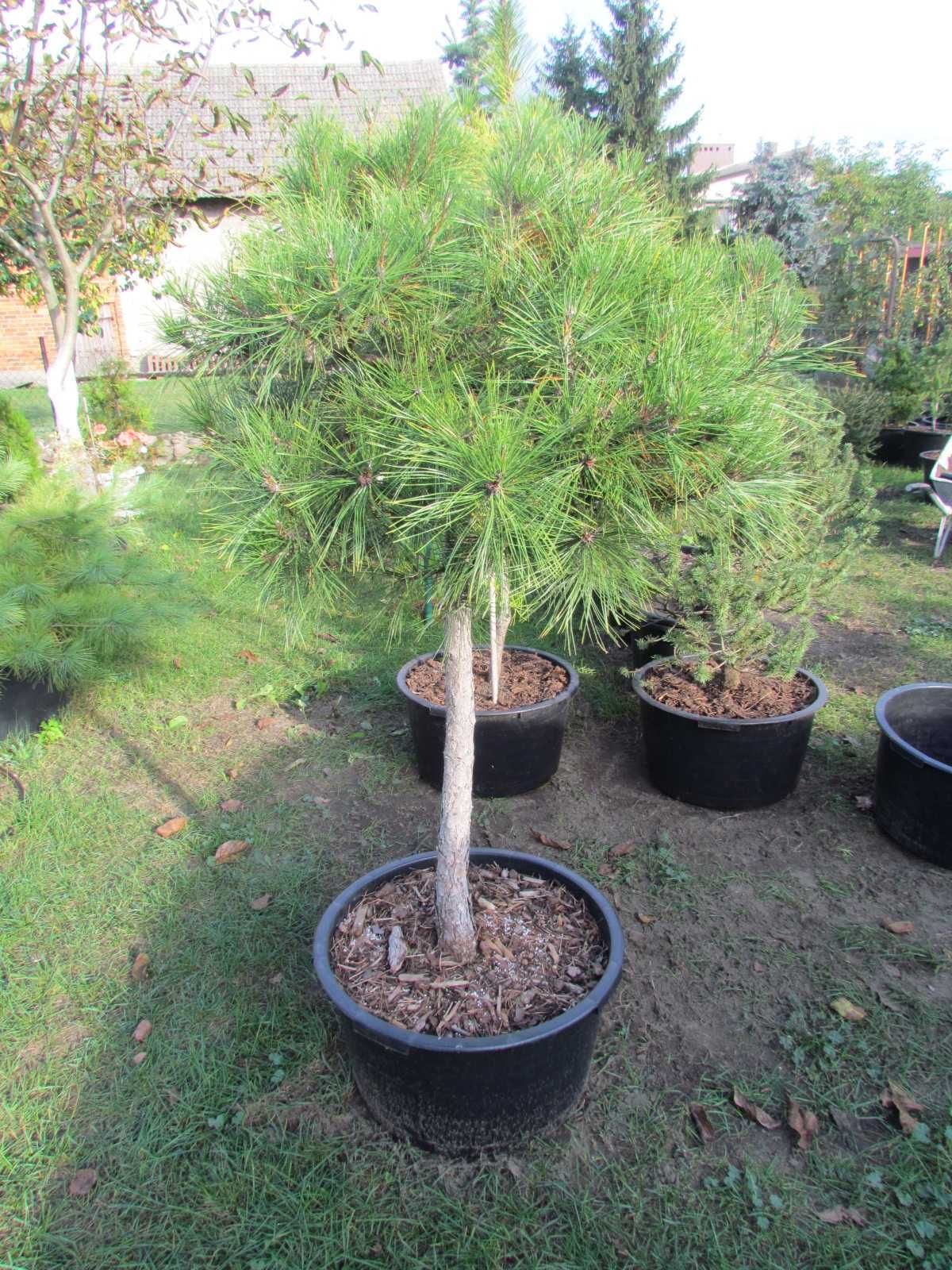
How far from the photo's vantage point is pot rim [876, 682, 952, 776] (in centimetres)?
272

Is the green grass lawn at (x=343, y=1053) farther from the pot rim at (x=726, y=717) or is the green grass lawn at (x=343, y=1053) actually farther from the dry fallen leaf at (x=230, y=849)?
the pot rim at (x=726, y=717)

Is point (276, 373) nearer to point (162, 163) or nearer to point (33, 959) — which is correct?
point (33, 959)

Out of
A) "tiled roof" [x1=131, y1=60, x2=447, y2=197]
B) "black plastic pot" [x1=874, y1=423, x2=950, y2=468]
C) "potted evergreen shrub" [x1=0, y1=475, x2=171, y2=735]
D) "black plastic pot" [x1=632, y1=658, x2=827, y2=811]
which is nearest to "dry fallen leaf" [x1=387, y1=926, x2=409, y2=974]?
"black plastic pot" [x1=632, y1=658, x2=827, y2=811]

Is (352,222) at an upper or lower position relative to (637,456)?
upper

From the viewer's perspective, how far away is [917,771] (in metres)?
2.77

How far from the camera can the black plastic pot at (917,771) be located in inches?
108

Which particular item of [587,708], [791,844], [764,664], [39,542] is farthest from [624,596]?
[39,542]

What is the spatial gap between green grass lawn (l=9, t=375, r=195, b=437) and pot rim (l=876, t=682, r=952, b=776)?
2.52m

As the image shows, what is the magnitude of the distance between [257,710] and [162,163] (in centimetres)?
347

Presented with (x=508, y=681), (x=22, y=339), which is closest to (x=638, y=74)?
(x=22, y=339)

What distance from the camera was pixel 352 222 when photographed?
148 centimetres

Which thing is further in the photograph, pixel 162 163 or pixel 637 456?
pixel 162 163

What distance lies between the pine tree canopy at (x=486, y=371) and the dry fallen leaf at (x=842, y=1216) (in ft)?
4.62

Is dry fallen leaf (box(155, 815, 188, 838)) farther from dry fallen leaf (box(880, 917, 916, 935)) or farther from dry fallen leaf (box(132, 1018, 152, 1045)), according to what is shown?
dry fallen leaf (box(880, 917, 916, 935))
